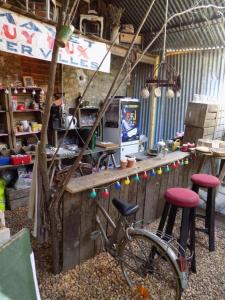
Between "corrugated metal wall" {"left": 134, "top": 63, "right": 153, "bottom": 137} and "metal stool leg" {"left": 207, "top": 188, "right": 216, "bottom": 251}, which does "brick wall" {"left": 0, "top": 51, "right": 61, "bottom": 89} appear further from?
"metal stool leg" {"left": 207, "top": 188, "right": 216, "bottom": 251}

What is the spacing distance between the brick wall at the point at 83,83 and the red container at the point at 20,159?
5.76 feet

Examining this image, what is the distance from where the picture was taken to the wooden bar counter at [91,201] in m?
2.16

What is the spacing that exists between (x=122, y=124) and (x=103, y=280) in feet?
11.2

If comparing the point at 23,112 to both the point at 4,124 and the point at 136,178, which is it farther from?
the point at 136,178

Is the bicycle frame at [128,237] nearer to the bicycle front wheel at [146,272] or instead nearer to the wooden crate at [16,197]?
the bicycle front wheel at [146,272]

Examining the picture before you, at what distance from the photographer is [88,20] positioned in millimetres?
4555

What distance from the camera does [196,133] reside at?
12.5 feet

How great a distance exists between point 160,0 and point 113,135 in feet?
9.03

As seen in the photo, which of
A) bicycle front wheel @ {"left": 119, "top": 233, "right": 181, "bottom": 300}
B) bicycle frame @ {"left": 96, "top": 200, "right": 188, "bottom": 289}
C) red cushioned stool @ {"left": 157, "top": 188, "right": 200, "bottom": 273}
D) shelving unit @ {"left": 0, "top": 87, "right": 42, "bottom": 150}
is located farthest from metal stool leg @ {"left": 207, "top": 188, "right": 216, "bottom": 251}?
shelving unit @ {"left": 0, "top": 87, "right": 42, "bottom": 150}

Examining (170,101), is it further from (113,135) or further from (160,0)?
(160,0)

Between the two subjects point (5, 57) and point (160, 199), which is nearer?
point (160, 199)

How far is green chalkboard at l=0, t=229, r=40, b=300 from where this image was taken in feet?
4.37

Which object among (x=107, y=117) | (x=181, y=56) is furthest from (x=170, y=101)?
(x=107, y=117)

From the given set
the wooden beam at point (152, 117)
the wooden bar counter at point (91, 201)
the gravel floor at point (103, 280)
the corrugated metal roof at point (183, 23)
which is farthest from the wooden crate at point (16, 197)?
the corrugated metal roof at point (183, 23)
